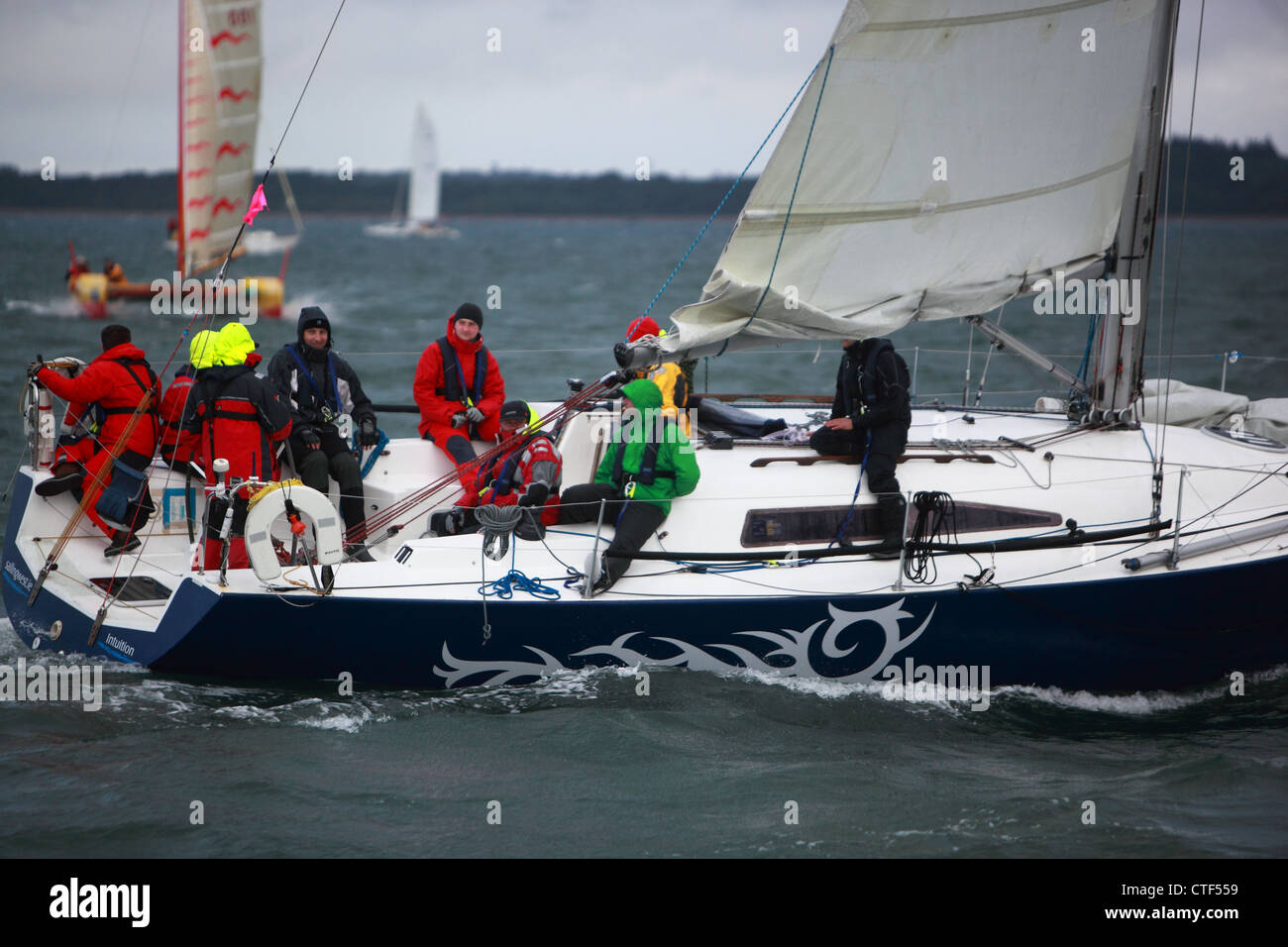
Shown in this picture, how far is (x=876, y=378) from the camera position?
6.75 m

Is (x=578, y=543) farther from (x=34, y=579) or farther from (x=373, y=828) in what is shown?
(x=34, y=579)

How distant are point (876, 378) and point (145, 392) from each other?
3.92 meters

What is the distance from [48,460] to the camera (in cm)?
732

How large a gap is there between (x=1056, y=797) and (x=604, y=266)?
1884 inches

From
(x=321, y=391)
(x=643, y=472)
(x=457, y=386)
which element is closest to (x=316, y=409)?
(x=321, y=391)

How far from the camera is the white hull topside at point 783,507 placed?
6.28m

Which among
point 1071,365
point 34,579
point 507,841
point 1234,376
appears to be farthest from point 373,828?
point 1071,365

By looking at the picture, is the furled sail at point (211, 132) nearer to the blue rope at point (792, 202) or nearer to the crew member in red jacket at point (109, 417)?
the crew member in red jacket at point (109, 417)

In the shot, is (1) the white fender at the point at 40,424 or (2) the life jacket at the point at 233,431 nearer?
(2) the life jacket at the point at 233,431

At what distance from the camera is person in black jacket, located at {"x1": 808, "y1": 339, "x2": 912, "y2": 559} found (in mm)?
6582

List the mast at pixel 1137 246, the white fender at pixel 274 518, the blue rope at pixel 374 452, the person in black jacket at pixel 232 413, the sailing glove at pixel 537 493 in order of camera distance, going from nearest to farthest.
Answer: the white fender at pixel 274 518, the person in black jacket at pixel 232 413, the sailing glove at pixel 537 493, the mast at pixel 1137 246, the blue rope at pixel 374 452

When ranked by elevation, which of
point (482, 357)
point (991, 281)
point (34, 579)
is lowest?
point (34, 579)

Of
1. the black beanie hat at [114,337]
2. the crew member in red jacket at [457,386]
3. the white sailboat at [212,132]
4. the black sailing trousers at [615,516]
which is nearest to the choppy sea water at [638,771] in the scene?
the black sailing trousers at [615,516]

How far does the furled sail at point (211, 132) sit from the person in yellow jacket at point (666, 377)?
673 centimetres
